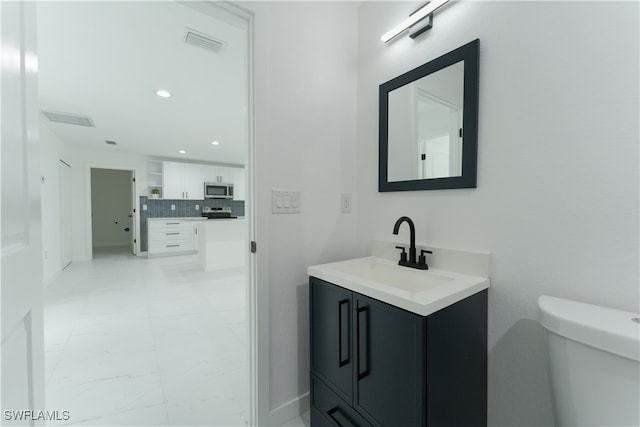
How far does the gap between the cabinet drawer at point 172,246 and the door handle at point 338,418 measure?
20.6ft

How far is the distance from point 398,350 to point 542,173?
2.83ft

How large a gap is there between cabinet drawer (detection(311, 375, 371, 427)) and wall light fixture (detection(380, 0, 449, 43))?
72.7 inches

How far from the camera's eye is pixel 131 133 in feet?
14.8

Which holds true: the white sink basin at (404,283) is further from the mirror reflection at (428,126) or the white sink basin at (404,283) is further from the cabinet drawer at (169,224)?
the cabinet drawer at (169,224)

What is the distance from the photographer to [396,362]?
93 centimetres

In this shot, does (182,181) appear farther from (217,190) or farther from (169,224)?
(169,224)

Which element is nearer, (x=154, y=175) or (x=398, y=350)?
(x=398, y=350)

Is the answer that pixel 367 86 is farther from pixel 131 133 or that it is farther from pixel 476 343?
pixel 131 133

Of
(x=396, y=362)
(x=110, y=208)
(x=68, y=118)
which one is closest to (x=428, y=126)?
(x=396, y=362)

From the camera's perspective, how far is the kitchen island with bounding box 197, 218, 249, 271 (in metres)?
4.81

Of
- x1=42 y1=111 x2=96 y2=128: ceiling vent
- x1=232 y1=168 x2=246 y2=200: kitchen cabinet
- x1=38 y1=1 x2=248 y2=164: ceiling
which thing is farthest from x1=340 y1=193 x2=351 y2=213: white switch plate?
x1=232 y1=168 x2=246 y2=200: kitchen cabinet

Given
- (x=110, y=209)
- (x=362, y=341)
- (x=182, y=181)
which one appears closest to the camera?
(x=362, y=341)

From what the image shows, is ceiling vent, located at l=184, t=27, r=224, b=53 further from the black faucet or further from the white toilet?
the white toilet

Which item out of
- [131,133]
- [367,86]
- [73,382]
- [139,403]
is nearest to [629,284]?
[367,86]
